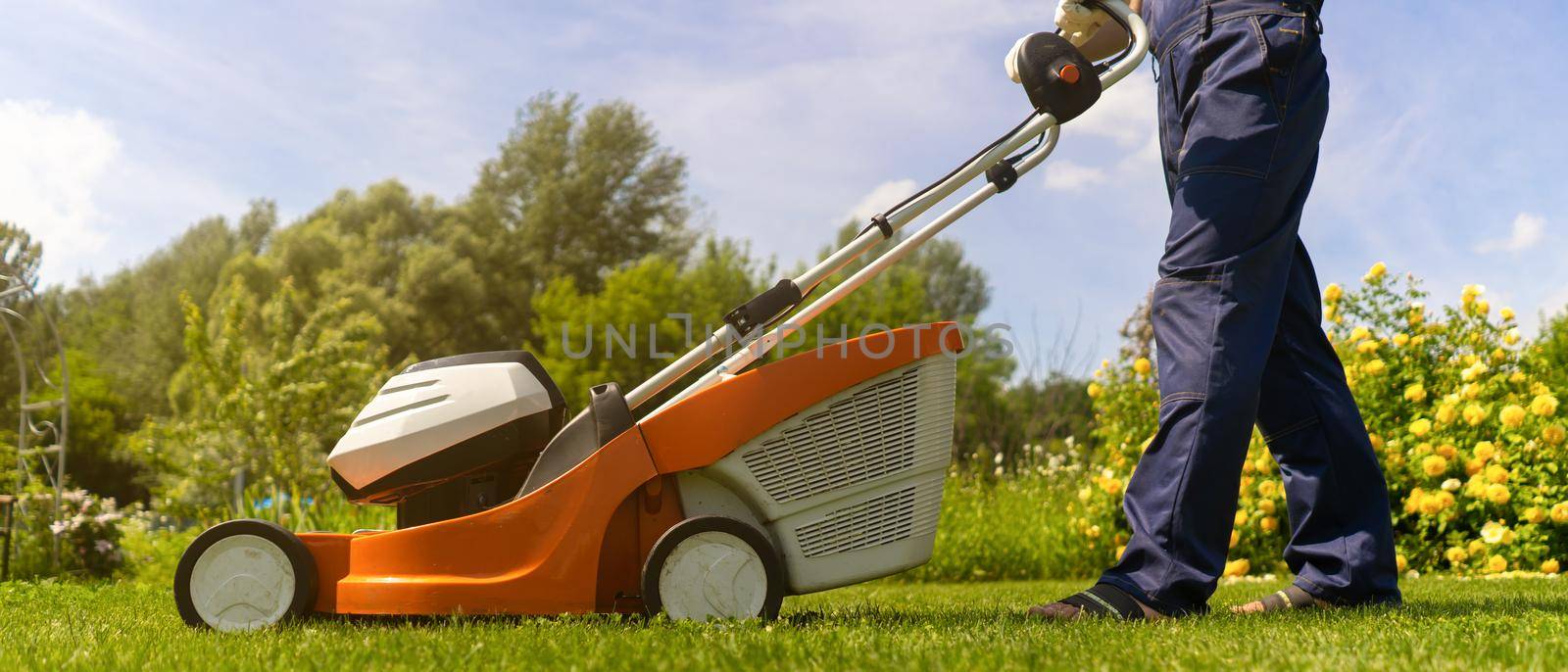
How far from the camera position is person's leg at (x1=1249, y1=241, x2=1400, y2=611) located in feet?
8.36

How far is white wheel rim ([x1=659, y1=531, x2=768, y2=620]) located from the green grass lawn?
0.21ft

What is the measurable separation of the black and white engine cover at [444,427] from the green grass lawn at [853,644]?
310mm

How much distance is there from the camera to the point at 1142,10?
2.72 meters

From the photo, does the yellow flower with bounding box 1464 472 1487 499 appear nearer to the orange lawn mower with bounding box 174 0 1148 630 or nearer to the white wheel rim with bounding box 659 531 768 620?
the orange lawn mower with bounding box 174 0 1148 630

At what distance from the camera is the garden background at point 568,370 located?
5.10 meters

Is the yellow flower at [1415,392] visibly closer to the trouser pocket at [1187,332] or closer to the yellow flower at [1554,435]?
the yellow flower at [1554,435]

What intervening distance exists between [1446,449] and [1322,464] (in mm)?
2769

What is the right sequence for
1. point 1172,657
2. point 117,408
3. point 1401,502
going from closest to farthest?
point 1172,657 < point 1401,502 < point 117,408

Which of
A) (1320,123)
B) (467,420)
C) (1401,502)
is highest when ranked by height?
(1320,123)

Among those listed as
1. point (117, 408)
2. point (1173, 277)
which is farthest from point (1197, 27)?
point (117, 408)

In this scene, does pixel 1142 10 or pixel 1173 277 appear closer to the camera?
pixel 1173 277

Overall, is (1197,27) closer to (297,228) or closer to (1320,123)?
(1320,123)

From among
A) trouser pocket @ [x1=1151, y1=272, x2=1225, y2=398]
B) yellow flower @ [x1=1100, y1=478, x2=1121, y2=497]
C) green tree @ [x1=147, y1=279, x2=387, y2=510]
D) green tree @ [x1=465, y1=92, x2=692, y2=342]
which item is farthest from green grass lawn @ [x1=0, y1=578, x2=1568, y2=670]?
green tree @ [x1=465, y1=92, x2=692, y2=342]

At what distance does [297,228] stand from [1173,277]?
106 feet
